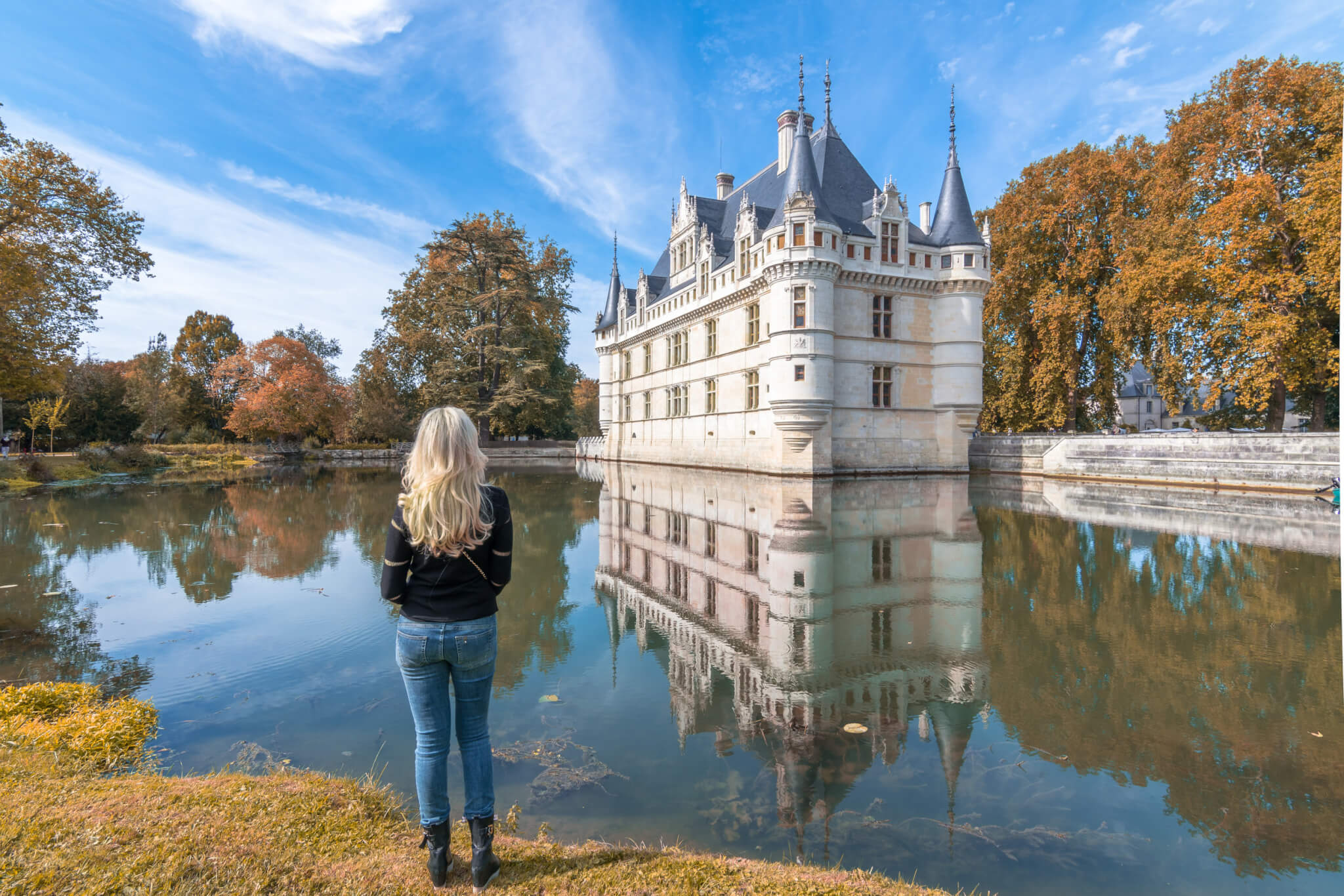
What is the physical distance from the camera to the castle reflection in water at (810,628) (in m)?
4.05

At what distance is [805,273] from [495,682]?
21166mm

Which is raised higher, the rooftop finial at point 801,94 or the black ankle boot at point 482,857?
the rooftop finial at point 801,94

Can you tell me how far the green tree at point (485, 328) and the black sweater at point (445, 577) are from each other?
3491 cm

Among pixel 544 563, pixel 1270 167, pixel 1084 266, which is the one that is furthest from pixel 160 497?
pixel 1270 167

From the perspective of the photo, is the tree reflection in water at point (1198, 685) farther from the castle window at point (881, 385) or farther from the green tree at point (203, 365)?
the green tree at point (203, 365)

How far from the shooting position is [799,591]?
7.67 meters

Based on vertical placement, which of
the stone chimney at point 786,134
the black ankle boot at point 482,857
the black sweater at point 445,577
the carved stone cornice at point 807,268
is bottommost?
the black ankle boot at point 482,857

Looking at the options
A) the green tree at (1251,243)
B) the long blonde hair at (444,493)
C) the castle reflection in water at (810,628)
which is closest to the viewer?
the long blonde hair at (444,493)

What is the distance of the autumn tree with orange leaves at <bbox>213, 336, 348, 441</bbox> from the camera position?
4131 centimetres

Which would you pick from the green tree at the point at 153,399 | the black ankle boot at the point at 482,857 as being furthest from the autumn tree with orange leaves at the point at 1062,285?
the green tree at the point at 153,399

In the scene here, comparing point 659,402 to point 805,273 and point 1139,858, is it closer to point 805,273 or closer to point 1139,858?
point 805,273

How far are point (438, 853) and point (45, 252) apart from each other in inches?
599

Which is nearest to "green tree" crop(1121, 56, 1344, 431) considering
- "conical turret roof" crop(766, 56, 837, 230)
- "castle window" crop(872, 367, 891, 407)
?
"castle window" crop(872, 367, 891, 407)

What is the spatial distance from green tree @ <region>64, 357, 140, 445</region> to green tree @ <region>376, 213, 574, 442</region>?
1624 cm
